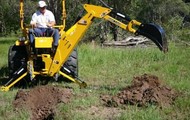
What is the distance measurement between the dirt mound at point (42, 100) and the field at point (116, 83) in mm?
143

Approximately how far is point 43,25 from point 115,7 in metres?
23.9

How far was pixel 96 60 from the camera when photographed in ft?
43.9

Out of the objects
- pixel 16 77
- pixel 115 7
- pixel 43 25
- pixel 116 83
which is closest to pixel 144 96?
pixel 116 83

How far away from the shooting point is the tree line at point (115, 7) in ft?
96.9

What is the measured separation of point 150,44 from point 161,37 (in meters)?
9.51

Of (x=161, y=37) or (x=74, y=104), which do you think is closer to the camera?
(x=74, y=104)

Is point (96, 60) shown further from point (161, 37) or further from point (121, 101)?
point (121, 101)

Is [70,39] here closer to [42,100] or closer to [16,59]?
[16,59]

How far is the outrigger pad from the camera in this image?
29.2 feet

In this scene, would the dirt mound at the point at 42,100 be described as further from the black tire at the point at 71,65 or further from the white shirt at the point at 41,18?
the white shirt at the point at 41,18

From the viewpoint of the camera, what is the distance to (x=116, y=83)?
10344 millimetres

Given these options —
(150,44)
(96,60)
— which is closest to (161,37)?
(96,60)

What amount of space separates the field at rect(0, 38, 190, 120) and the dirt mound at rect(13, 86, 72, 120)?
5.6 inches

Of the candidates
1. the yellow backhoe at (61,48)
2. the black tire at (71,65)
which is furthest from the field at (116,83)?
the yellow backhoe at (61,48)
